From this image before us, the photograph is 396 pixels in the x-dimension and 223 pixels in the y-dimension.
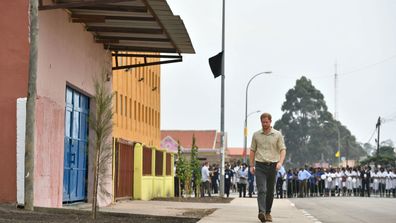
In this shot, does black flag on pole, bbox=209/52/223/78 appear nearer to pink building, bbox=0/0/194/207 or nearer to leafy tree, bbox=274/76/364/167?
pink building, bbox=0/0/194/207

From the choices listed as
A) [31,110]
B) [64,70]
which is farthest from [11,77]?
[64,70]

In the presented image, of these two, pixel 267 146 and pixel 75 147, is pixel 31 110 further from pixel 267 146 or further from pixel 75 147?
pixel 75 147

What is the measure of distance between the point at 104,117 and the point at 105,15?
6.21 m

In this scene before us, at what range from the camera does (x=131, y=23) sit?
2111 cm

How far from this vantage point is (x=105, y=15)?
2016cm

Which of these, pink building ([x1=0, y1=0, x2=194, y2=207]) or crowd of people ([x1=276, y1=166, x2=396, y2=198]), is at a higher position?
pink building ([x1=0, y1=0, x2=194, y2=207])

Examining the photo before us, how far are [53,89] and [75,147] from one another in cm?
366

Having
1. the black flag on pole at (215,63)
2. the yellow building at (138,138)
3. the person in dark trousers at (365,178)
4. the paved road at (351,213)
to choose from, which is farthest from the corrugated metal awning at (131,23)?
the person in dark trousers at (365,178)

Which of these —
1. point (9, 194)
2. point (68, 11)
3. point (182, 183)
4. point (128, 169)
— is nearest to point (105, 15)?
point (68, 11)

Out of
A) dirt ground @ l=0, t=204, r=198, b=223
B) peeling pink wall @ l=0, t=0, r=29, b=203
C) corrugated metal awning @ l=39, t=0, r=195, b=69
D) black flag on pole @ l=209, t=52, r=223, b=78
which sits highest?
black flag on pole @ l=209, t=52, r=223, b=78

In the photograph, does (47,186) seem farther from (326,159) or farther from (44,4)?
(326,159)

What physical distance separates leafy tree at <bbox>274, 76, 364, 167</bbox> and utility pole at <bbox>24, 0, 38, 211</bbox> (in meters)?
136

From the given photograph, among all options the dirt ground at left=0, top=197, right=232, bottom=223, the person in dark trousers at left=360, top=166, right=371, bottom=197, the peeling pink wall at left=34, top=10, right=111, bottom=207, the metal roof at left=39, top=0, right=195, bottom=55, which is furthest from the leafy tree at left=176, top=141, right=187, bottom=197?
the dirt ground at left=0, top=197, right=232, bottom=223

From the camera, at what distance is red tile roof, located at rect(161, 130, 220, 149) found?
140625mm
